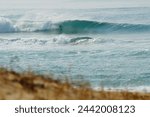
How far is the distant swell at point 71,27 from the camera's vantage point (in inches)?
1737

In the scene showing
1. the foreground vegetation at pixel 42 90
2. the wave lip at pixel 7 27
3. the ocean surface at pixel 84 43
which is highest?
the foreground vegetation at pixel 42 90

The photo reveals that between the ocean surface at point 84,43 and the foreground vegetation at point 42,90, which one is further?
the ocean surface at point 84,43

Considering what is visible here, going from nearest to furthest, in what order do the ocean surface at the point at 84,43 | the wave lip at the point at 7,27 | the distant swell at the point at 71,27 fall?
the ocean surface at the point at 84,43, the distant swell at the point at 71,27, the wave lip at the point at 7,27

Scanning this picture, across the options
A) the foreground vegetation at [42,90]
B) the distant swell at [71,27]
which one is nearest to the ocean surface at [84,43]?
the distant swell at [71,27]

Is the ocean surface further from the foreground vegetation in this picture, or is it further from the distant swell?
the foreground vegetation

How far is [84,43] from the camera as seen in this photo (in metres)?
37.6

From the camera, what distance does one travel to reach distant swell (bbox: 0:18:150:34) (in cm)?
4412

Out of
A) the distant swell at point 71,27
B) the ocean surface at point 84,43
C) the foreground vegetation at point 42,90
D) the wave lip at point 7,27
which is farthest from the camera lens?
the wave lip at point 7,27

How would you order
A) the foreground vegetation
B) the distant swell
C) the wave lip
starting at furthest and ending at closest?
1. the wave lip
2. the distant swell
3. the foreground vegetation

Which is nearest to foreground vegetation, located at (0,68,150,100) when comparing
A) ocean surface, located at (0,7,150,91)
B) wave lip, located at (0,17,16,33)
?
ocean surface, located at (0,7,150,91)

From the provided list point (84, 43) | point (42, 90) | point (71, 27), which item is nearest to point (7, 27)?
point (71, 27)

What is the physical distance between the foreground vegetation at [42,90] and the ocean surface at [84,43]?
0.69m

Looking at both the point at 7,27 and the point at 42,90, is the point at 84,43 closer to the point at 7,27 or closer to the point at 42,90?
the point at 7,27

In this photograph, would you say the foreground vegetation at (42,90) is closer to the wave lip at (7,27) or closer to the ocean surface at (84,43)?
the ocean surface at (84,43)
